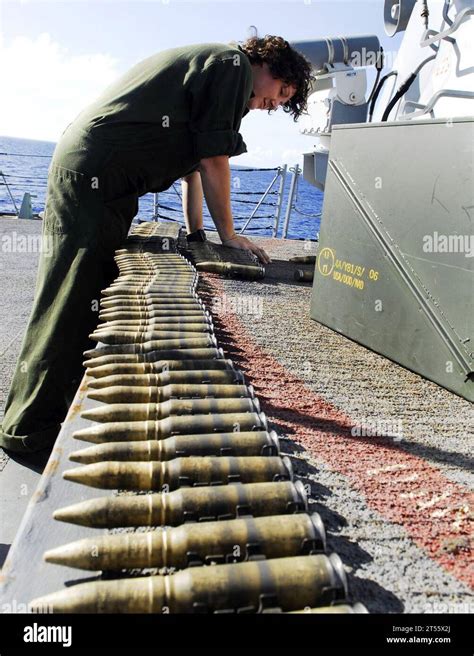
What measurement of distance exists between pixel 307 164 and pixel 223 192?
6558 mm

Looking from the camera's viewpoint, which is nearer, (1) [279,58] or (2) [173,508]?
(2) [173,508]

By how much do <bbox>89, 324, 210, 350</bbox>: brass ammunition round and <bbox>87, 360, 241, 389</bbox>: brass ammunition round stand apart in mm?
528

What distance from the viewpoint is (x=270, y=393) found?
11.4 ft

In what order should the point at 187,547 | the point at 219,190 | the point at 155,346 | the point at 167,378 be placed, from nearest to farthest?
the point at 187,547
the point at 167,378
the point at 155,346
the point at 219,190

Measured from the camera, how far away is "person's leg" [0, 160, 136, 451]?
4.98 m

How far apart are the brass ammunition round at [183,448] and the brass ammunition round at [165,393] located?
1.57 ft

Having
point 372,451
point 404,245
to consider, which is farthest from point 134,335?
point 404,245

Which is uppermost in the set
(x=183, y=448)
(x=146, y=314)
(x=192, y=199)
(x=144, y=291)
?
(x=192, y=199)

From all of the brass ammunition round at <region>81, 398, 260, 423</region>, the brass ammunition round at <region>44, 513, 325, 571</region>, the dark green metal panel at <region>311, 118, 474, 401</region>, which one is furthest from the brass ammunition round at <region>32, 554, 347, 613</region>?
the dark green metal panel at <region>311, 118, 474, 401</region>

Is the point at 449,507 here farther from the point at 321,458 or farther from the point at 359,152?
the point at 359,152

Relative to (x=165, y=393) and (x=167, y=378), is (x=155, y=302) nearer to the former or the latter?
(x=167, y=378)

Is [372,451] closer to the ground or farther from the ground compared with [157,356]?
closer to the ground

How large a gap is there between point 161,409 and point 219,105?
2.85 metres

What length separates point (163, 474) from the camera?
2.26 metres
